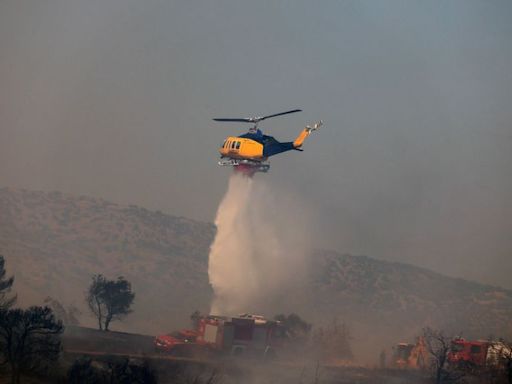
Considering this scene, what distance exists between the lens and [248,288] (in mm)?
107375

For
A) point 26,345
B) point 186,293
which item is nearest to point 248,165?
point 26,345

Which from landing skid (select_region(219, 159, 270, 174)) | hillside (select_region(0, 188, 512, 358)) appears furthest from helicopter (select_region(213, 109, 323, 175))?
hillside (select_region(0, 188, 512, 358))

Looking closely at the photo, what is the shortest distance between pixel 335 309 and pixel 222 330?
83.4 m

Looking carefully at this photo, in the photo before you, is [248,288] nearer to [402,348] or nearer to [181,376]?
[402,348]

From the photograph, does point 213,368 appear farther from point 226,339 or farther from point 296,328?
point 296,328

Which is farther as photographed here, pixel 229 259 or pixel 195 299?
pixel 195 299

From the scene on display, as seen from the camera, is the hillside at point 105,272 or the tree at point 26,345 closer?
the tree at point 26,345

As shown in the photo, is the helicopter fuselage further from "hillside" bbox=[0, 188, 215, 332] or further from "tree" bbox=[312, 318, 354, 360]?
"hillside" bbox=[0, 188, 215, 332]

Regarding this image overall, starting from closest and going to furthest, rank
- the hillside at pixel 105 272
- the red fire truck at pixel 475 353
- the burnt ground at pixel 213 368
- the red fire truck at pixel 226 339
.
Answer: the burnt ground at pixel 213 368 < the red fire truck at pixel 226 339 < the red fire truck at pixel 475 353 < the hillside at pixel 105 272

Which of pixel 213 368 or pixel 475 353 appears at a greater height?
pixel 475 353

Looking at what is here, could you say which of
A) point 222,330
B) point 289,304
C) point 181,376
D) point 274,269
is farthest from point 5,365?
point 289,304

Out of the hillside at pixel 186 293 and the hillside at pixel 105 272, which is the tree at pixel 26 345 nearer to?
the hillside at pixel 186 293

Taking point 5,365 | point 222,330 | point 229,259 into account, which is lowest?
point 5,365

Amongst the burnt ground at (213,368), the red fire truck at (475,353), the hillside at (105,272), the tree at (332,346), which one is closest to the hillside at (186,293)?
the hillside at (105,272)
